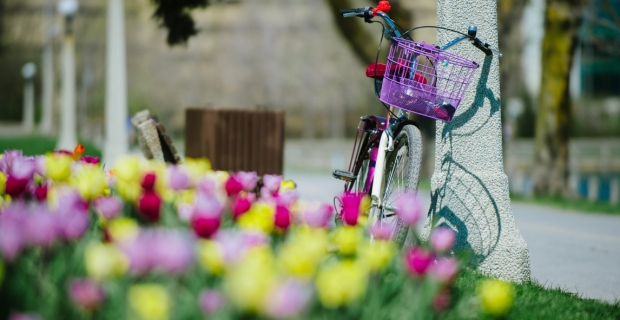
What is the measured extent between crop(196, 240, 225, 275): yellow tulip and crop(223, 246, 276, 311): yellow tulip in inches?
7.9

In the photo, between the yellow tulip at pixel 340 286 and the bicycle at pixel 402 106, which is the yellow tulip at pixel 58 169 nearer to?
the bicycle at pixel 402 106

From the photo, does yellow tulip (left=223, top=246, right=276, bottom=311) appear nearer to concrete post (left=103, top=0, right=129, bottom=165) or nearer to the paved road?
the paved road

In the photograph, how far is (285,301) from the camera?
194cm

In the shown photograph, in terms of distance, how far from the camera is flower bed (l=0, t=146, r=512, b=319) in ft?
7.05

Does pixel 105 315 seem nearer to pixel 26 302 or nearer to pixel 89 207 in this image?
pixel 26 302

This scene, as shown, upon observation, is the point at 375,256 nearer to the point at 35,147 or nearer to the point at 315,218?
the point at 315,218

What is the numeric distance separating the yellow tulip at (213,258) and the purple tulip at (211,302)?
0.46ft

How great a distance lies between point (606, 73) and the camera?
206 ft

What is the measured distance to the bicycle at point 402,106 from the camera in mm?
A: 4164

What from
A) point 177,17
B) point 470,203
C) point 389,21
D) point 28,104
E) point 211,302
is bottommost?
point 28,104

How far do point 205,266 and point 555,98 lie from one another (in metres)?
16.3

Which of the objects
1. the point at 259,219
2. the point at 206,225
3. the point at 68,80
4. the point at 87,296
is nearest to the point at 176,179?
the point at 259,219

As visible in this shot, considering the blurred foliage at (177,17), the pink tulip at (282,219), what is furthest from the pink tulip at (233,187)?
the blurred foliage at (177,17)

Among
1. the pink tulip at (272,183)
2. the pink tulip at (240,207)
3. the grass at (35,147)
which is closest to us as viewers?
the pink tulip at (240,207)
